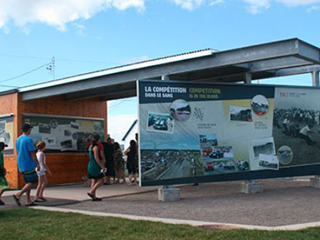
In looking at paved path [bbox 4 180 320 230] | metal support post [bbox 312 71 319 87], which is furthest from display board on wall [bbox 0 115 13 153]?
metal support post [bbox 312 71 319 87]

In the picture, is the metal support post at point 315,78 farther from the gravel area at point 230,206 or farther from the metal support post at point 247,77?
the gravel area at point 230,206

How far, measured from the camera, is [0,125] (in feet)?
52.4

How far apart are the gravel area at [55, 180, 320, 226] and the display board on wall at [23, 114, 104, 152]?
5220 millimetres

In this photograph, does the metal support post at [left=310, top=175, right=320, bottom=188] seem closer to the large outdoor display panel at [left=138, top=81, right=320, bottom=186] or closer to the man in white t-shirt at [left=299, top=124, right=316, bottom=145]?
the large outdoor display panel at [left=138, top=81, right=320, bottom=186]

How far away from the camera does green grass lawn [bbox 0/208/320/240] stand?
6.18 meters

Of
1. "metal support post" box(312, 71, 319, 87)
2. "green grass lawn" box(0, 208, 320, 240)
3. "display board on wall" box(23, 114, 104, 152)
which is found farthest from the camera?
"display board on wall" box(23, 114, 104, 152)

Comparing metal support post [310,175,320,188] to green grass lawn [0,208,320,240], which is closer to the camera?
green grass lawn [0,208,320,240]

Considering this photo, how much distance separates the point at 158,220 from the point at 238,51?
4.95m

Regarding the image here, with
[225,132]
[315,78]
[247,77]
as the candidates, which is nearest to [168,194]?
[225,132]

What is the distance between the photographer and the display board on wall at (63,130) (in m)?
15.8

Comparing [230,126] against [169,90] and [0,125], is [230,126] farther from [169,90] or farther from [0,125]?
[0,125]

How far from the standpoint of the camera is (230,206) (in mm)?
9531

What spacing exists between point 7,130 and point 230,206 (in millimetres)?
9480

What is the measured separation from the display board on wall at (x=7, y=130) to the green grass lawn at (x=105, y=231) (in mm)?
7844
